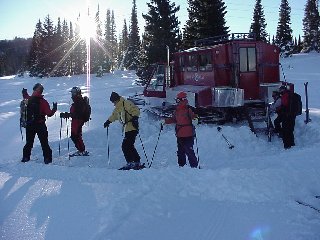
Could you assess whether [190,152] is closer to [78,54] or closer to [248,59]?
[248,59]

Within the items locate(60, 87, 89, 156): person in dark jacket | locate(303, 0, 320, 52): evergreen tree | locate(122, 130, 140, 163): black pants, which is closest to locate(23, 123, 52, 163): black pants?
locate(60, 87, 89, 156): person in dark jacket

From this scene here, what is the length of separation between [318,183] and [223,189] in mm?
1739

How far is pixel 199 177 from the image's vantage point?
6473 millimetres

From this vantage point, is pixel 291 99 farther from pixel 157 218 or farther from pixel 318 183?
pixel 157 218

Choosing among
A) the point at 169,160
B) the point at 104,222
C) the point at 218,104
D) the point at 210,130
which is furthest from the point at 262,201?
the point at 218,104

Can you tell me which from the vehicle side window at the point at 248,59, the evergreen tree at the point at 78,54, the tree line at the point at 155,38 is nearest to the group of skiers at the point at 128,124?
the vehicle side window at the point at 248,59

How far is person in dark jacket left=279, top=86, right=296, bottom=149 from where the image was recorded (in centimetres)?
1041

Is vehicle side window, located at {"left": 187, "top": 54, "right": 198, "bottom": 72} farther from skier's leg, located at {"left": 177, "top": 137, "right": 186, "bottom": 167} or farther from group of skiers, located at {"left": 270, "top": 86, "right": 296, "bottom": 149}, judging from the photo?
skier's leg, located at {"left": 177, "top": 137, "right": 186, "bottom": 167}

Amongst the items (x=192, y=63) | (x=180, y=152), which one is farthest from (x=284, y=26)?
(x=180, y=152)

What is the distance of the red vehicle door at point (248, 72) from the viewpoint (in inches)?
533

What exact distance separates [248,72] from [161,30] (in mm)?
15571

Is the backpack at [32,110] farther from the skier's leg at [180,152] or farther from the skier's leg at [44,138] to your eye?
the skier's leg at [180,152]

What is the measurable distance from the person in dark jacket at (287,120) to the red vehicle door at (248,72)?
301cm

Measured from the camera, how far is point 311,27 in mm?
51469
